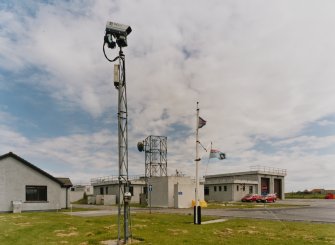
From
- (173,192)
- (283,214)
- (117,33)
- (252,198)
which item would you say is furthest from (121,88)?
(252,198)

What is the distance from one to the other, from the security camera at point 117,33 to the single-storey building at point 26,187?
22.8m

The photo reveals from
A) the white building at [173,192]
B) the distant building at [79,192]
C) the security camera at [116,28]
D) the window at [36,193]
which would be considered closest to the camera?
the security camera at [116,28]

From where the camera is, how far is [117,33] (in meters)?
14.5

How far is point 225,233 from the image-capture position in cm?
1634

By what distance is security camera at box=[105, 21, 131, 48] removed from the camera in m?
14.4

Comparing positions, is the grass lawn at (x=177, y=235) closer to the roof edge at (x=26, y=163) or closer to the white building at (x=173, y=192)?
the roof edge at (x=26, y=163)

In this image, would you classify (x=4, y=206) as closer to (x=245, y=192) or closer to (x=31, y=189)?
(x=31, y=189)

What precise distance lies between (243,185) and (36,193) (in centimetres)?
3900

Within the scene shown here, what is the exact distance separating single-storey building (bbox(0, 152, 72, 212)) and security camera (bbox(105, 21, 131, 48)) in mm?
22838

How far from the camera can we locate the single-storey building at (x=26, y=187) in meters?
32.4

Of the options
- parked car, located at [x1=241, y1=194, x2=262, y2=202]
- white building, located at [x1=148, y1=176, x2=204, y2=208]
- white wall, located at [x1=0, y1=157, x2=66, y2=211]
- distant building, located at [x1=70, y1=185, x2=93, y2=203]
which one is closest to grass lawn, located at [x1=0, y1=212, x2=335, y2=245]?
white wall, located at [x1=0, y1=157, x2=66, y2=211]

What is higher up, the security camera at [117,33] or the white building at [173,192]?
the security camera at [117,33]

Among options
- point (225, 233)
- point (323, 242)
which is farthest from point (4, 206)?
point (323, 242)

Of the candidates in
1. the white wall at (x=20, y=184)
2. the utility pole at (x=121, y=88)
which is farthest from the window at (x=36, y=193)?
the utility pole at (x=121, y=88)
